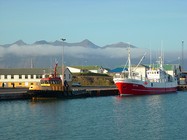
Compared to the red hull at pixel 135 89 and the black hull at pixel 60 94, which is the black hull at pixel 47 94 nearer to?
the black hull at pixel 60 94

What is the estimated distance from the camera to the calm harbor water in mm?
35688

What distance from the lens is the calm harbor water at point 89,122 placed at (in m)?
35.7

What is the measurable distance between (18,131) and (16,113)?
12175 mm

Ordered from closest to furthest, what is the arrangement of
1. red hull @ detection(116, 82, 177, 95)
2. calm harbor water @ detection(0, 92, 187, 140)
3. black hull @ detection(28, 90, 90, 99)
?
1. calm harbor water @ detection(0, 92, 187, 140)
2. black hull @ detection(28, 90, 90, 99)
3. red hull @ detection(116, 82, 177, 95)

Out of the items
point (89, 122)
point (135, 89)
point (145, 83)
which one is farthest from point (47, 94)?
point (145, 83)

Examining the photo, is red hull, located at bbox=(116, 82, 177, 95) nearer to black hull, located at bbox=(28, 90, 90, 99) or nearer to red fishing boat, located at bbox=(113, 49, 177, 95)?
red fishing boat, located at bbox=(113, 49, 177, 95)

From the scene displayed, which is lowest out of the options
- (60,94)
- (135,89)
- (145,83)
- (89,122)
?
(89,122)

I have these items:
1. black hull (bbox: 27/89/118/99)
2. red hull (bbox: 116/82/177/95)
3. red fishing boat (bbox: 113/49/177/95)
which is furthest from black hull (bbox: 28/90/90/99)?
red fishing boat (bbox: 113/49/177/95)

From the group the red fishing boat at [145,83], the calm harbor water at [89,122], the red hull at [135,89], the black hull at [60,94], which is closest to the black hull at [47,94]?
the black hull at [60,94]

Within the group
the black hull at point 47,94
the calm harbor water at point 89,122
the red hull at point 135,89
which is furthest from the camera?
the red hull at point 135,89

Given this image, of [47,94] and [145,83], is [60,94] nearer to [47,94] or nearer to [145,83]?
[47,94]

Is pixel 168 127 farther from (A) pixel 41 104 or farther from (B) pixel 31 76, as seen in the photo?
(B) pixel 31 76

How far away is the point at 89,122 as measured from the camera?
42.7 meters

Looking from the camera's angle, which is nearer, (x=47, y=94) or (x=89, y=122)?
(x=89, y=122)
